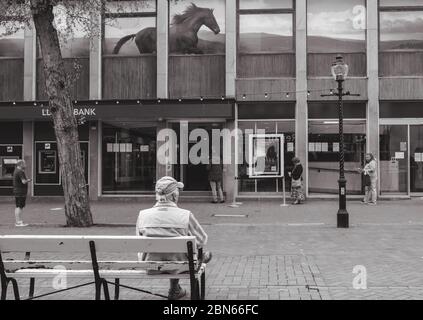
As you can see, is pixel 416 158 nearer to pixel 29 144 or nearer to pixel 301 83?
pixel 301 83

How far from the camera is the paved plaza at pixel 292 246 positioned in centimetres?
713

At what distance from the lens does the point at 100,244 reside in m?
5.97

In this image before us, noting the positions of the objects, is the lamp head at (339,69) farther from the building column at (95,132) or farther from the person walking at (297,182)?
the building column at (95,132)

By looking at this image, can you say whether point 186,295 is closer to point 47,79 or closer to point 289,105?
point 47,79

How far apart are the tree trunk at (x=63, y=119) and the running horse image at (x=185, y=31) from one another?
7.97 m

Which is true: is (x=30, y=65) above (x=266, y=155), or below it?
above

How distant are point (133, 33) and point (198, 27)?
99.1 inches

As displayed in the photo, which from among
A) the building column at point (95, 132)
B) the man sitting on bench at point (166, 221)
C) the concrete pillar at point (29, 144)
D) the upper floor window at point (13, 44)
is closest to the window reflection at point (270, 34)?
the building column at point (95, 132)

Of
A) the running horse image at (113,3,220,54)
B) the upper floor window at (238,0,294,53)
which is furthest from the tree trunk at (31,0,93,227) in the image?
the upper floor window at (238,0,294,53)

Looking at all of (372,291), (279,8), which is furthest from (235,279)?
(279,8)

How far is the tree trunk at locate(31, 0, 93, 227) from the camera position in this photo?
45.8 ft

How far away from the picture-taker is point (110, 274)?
238 inches

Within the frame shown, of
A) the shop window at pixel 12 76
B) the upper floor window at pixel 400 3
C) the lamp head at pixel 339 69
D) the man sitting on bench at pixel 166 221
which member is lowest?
the man sitting on bench at pixel 166 221

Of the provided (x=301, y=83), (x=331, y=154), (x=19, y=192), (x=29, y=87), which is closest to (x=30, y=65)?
(x=29, y=87)
